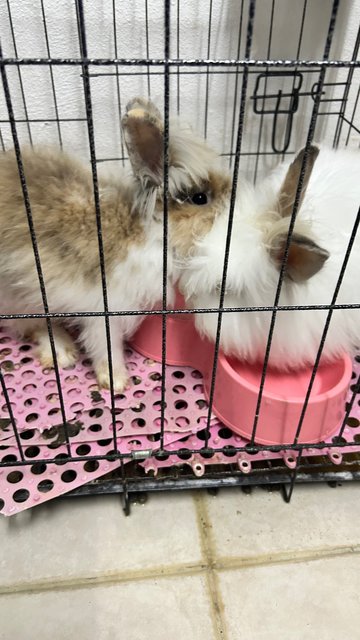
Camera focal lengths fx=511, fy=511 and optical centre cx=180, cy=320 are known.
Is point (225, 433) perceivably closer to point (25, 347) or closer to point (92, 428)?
point (92, 428)

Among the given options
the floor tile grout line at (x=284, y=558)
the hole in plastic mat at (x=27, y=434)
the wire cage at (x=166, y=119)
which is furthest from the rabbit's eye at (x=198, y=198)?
the floor tile grout line at (x=284, y=558)

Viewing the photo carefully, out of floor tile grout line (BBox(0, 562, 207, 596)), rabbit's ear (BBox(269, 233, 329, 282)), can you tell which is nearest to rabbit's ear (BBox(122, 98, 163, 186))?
rabbit's ear (BBox(269, 233, 329, 282))

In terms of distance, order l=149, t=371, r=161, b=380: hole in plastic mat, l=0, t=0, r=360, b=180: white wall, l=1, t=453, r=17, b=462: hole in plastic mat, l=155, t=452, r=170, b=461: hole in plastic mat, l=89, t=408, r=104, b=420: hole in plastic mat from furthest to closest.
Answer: l=0, t=0, r=360, b=180: white wall < l=149, t=371, r=161, b=380: hole in plastic mat < l=89, t=408, r=104, b=420: hole in plastic mat < l=1, t=453, r=17, b=462: hole in plastic mat < l=155, t=452, r=170, b=461: hole in plastic mat

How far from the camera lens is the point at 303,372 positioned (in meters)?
1.46

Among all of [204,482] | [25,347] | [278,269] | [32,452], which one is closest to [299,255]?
[278,269]

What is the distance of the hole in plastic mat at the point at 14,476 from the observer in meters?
1.20

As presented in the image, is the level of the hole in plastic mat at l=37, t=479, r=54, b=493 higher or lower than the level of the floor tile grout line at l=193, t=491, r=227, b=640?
higher

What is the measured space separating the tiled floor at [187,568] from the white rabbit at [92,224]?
0.53 metres

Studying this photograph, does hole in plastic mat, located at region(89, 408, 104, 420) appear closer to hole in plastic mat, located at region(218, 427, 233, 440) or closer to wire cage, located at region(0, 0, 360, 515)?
wire cage, located at region(0, 0, 360, 515)

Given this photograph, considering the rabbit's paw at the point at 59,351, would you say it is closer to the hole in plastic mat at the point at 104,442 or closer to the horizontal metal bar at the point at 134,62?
the hole in plastic mat at the point at 104,442

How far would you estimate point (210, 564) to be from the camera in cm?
114

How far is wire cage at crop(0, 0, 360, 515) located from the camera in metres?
1.19

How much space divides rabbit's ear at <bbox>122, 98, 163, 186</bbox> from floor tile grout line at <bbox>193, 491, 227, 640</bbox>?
2.60ft

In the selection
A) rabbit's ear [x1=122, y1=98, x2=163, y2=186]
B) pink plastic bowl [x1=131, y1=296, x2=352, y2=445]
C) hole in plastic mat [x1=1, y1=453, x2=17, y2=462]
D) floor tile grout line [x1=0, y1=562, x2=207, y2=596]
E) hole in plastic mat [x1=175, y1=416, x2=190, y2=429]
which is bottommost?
floor tile grout line [x1=0, y1=562, x2=207, y2=596]
